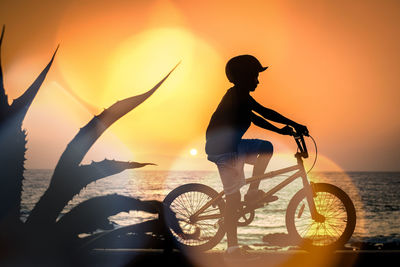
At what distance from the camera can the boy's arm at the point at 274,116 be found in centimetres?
479

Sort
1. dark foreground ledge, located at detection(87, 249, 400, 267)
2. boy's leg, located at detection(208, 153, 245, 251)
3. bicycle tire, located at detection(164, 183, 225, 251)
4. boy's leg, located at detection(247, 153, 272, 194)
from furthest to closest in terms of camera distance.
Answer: bicycle tire, located at detection(164, 183, 225, 251) < boy's leg, located at detection(247, 153, 272, 194) < boy's leg, located at detection(208, 153, 245, 251) < dark foreground ledge, located at detection(87, 249, 400, 267)

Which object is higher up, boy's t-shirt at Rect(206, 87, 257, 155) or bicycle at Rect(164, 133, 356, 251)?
boy's t-shirt at Rect(206, 87, 257, 155)

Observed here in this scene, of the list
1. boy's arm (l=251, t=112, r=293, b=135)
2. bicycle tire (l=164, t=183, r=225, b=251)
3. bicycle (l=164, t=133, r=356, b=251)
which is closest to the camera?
boy's arm (l=251, t=112, r=293, b=135)

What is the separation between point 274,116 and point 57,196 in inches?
113

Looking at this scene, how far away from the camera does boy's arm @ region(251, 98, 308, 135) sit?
4787 millimetres

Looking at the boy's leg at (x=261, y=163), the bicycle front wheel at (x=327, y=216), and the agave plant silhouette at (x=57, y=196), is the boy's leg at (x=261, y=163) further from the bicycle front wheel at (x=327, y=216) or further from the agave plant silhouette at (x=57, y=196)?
the agave plant silhouette at (x=57, y=196)

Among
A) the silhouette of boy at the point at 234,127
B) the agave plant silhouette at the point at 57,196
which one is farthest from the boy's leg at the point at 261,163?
the agave plant silhouette at the point at 57,196

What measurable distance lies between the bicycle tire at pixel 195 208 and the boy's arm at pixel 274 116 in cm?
115

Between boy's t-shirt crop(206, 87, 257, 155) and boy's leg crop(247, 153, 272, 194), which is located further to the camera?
boy's leg crop(247, 153, 272, 194)

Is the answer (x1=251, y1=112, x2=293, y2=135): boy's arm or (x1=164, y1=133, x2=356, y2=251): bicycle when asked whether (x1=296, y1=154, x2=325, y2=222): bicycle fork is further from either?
(x1=251, y1=112, x2=293, y2=135): boy's arm

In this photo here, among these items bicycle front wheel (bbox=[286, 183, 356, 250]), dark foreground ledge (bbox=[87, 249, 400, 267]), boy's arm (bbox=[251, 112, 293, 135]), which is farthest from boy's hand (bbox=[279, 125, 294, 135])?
dark foreground ledge (bbox=[87, 249, 400, 267])

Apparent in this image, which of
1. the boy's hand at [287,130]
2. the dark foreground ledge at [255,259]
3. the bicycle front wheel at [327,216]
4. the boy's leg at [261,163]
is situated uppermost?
the boy's hand at [287,130]

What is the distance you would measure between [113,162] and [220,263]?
207 cm

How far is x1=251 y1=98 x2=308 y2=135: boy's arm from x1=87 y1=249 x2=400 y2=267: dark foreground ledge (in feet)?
4.53
